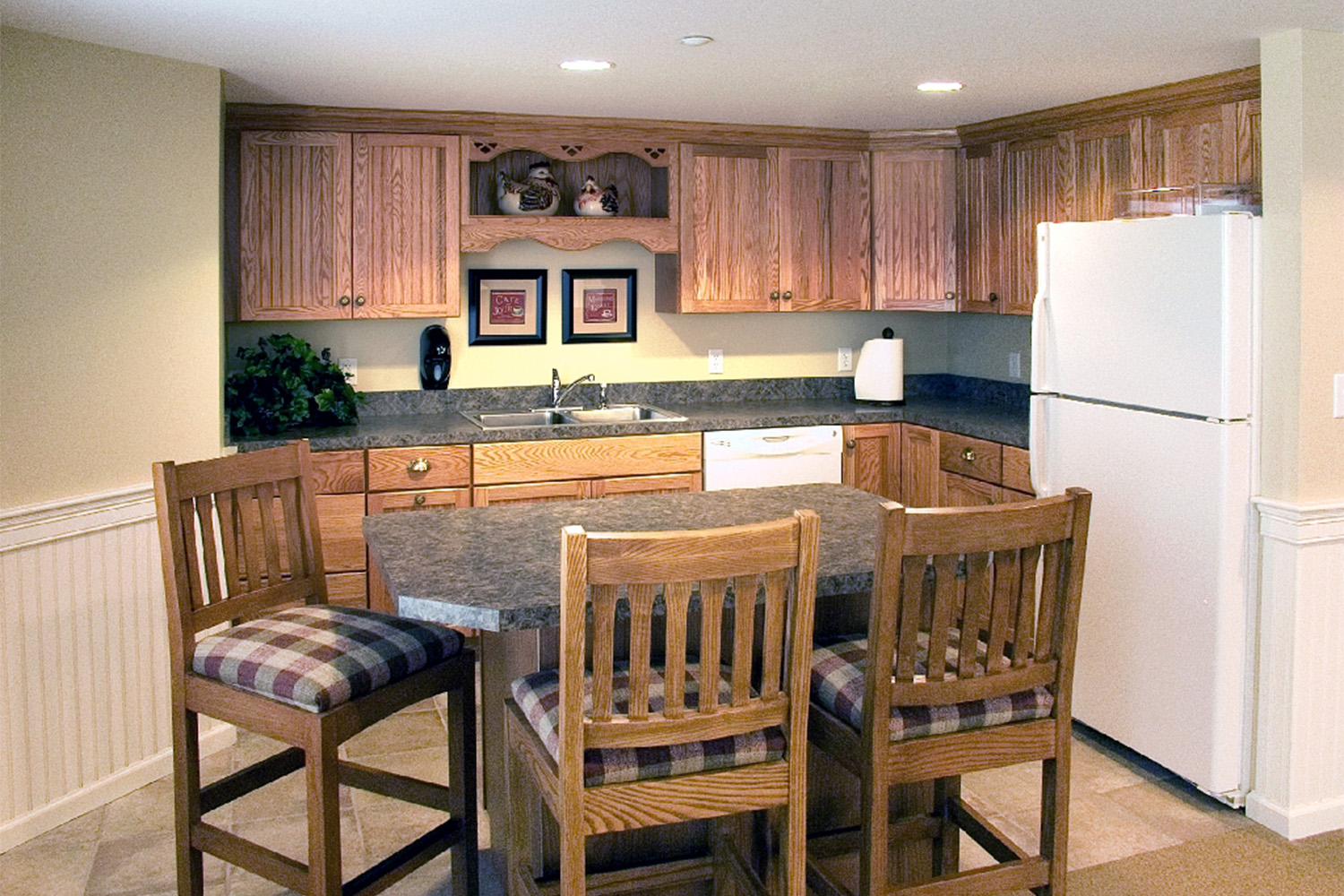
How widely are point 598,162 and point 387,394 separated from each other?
1.27 m

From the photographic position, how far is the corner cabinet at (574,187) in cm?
479

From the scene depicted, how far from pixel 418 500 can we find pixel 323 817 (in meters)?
2.26

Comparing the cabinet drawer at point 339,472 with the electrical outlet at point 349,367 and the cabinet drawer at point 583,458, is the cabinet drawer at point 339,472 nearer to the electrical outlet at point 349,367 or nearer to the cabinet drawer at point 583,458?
the cabinet drawer at point 583,458

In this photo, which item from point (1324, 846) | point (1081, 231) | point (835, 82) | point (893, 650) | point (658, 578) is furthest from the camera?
point (835, 82)

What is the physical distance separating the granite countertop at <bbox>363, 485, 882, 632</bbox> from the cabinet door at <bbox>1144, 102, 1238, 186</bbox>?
170cm

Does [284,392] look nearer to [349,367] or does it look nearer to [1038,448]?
[349,367]

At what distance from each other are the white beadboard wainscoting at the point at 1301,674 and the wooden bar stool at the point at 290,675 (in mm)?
2090

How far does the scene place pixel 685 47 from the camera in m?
3.50

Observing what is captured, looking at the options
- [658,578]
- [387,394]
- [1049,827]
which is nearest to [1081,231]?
[1049,827]

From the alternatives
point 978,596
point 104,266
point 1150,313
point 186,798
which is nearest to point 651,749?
point 978,596

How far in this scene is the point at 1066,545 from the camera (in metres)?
2.27

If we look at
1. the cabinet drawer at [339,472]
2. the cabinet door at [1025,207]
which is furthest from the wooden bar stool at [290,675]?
the cabinet door at [1025,207]

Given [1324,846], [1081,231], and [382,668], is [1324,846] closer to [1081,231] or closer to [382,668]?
[1081,231]

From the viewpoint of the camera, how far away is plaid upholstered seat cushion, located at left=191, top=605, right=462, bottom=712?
7.72 feet
